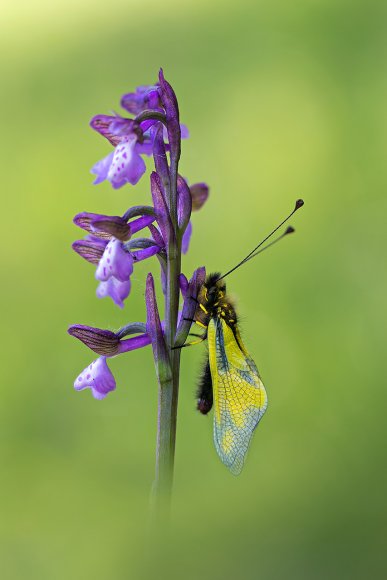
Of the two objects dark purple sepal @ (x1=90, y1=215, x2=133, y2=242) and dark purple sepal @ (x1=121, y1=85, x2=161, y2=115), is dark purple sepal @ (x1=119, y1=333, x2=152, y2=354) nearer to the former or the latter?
dark purple sepal @ (x1=90, y1=215, x2=133, y2=242)

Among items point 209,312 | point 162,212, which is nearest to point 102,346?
point 209,312

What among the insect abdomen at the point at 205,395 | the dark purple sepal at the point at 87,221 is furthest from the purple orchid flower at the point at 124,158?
the insect abdomen at the point at 205,395

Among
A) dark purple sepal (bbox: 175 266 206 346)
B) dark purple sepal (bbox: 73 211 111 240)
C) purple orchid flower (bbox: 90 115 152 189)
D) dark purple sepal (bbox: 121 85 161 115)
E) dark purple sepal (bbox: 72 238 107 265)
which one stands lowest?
dark purple sepal (bbox: 175 266 206 346)

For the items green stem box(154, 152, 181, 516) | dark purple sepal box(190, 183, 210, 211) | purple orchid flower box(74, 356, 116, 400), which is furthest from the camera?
dark purple sepal box(190, 183, 210, 211)

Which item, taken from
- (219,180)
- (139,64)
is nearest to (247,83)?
(139,64)

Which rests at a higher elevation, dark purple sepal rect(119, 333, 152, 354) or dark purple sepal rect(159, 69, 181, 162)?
dark purple sepal rect(159, 69, 181, 162)

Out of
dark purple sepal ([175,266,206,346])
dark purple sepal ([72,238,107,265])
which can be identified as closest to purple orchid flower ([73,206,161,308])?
dark purple sepal ([72,238,107,265])
